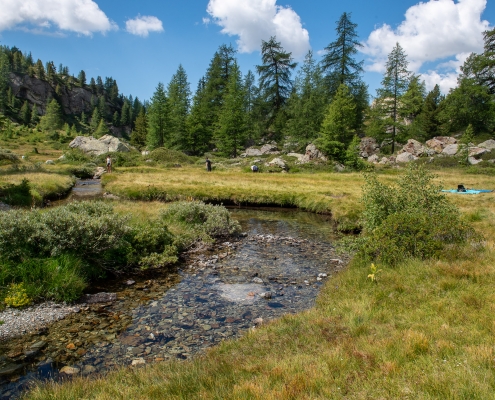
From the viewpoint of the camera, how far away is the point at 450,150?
57.8m

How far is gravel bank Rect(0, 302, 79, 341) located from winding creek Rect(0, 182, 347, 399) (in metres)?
0.22

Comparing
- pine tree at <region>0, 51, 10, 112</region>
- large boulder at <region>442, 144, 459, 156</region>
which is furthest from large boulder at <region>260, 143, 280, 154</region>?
pine tree at <region>0, 51, 10, 112</region>

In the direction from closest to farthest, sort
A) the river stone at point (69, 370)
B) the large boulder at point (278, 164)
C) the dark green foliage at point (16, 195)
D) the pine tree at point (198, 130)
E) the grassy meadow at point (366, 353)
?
the grassy meadow at point (366, 353) < the river stone at point (69, 370) < the dark green foliage at point (16, 195) < the large boulder at point (278, 164) < the pine tree at point (198, 130)

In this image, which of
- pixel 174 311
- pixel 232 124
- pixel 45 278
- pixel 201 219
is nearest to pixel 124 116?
pixel 232 124

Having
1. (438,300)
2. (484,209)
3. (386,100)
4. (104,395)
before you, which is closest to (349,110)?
(386,100)

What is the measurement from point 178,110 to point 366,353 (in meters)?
74.8

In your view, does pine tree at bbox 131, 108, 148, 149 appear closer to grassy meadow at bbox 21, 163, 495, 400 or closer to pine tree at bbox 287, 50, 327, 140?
pine tree at bbox 287, 50, 327, 140

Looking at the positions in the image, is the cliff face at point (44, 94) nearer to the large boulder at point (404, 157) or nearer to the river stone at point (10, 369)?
the large boulder at point (404, 157)

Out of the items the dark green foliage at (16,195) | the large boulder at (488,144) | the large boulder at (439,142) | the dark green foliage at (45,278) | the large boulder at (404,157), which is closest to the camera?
the dark green foliage at (45,278)

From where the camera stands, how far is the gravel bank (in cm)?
722

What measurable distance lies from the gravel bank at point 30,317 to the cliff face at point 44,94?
614ft

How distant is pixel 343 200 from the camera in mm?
23219

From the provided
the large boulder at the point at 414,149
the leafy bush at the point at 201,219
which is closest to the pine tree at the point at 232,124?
the large boulder at the point at 414,149

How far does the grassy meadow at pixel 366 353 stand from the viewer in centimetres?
407
